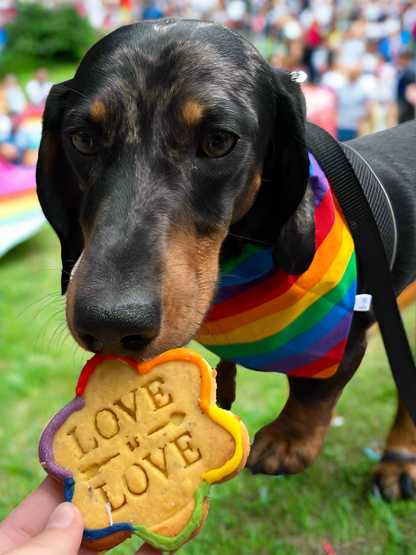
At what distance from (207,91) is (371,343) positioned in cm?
341

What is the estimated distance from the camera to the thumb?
1.40 meters

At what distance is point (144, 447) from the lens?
1.73 meters

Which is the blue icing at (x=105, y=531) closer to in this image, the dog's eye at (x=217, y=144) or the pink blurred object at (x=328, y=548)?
the dog's eye at (x=217, y=144)

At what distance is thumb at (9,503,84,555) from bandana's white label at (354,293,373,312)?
134 cm

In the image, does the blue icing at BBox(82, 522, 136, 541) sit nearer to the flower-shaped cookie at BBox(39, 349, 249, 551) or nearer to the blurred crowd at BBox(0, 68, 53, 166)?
the flower-shaped cookie at BBox(39, 349, 249, 551)

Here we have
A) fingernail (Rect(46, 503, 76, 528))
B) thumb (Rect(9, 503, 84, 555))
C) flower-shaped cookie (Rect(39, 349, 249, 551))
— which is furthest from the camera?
flower-shaped cookie (Rect(39, 349, 249, 551))

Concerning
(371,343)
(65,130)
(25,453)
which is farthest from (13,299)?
(65,130)

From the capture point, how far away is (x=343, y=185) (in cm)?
225

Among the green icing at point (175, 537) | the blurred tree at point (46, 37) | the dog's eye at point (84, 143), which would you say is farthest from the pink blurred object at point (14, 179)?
the blurred tree at point (46, 37)

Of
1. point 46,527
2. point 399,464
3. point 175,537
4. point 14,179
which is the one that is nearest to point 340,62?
point 14,179

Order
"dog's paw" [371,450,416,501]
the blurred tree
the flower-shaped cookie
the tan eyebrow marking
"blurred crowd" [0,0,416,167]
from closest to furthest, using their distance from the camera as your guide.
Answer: the flower-shaped cookie
the tan eyebrow marking
"dog's paw" [371,450,416,501]
"blurred crowd" [0,0,416,167]
the blurred tree

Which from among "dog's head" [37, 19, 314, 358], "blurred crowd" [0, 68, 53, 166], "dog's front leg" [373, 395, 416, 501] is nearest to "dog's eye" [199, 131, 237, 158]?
"dog's head" [37, 19, 314, 358]

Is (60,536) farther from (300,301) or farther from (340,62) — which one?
(340,62)

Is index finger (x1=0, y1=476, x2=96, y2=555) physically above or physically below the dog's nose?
below
